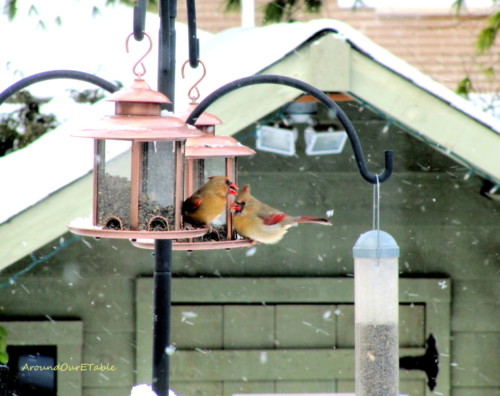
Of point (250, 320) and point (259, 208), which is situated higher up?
point (259, 208)

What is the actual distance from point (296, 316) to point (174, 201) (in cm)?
247

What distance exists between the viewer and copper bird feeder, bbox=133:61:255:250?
3141 mm

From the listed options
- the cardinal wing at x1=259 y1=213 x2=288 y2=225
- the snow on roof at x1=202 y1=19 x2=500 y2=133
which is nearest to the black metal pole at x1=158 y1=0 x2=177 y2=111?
the cardinal wing at x1=259 y1=213 x2=288 y2=225

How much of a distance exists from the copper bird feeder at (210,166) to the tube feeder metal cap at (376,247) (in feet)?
1.37

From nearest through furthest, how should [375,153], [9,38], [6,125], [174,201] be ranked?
[174,201], [375,153], [6,125], [9,38]

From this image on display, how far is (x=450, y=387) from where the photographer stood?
526 cm

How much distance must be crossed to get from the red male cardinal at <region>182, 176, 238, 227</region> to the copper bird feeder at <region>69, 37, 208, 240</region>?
0.05m

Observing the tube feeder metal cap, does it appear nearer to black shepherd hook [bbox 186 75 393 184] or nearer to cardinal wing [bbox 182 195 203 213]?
black shepherd hook [bbox 186 75 393 184]

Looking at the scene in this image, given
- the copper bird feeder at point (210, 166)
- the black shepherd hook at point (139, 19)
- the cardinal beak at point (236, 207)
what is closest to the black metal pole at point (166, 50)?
the black shepherd hook at point (139, 19)

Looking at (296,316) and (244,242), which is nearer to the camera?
(244,242)

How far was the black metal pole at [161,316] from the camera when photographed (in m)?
2.90

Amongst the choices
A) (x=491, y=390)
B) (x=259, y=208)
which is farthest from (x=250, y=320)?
(x=259, y=208)

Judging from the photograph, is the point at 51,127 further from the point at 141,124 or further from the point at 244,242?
the point at 141,124

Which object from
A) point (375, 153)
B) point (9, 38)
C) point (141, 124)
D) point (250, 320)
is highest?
point (9, 38)
